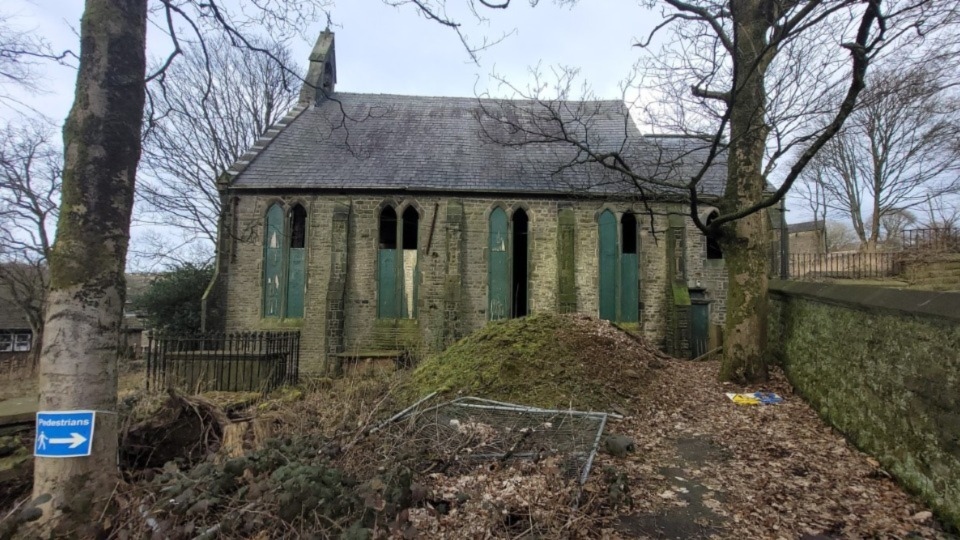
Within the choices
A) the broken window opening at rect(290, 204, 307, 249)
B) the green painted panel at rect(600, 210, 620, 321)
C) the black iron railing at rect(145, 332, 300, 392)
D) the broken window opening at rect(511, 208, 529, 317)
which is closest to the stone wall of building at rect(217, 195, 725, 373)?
the green painted panel at rect(600, 210, 620, 321)

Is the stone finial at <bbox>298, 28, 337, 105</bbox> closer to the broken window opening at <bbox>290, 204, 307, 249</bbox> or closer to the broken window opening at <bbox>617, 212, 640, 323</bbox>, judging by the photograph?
the broken window opening at <bbox>290, 204, 307, 249</bbox>

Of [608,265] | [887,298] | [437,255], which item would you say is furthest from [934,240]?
[437,255]

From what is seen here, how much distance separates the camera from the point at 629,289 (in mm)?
15688

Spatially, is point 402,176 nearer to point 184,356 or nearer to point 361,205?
point 361,205

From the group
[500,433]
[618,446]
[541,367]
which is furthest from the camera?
[541,367]

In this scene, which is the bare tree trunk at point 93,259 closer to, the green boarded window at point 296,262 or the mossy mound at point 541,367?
the mossy mound at point 541,367

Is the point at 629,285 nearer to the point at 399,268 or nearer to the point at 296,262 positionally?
the point at 399,268

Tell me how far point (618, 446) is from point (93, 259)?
4724 mm

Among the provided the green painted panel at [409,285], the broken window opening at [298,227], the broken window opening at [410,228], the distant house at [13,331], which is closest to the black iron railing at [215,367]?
the green painted panel at [409,285]

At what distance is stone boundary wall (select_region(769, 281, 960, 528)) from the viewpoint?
3.41 m

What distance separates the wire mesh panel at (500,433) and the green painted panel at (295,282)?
10983 millimetres

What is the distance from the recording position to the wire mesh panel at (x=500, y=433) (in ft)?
14.4

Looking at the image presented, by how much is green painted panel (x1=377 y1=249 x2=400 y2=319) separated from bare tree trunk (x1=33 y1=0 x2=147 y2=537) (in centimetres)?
1219

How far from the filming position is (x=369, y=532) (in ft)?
9.07
